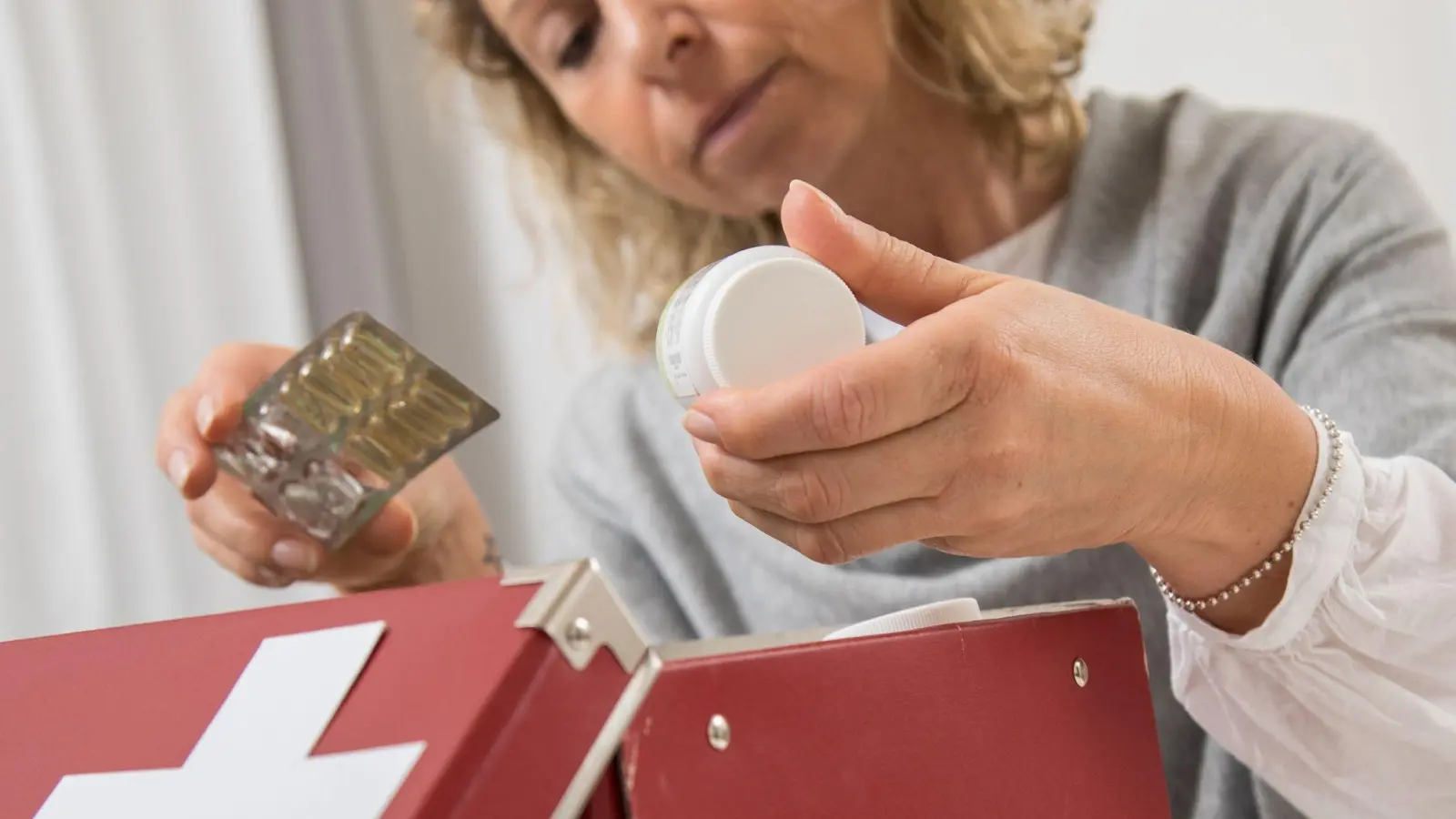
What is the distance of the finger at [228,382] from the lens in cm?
53

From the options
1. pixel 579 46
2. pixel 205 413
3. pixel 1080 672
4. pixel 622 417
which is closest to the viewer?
pixel 1080 672

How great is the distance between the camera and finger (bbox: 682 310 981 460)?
1.03ft

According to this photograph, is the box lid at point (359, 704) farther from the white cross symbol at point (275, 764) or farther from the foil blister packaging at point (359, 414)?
the foil blister packaging at point (359, 414)

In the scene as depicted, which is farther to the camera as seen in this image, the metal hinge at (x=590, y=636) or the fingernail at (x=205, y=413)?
the fingernail at (x=205, y=413)

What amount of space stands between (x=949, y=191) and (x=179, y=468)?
1.70 feet

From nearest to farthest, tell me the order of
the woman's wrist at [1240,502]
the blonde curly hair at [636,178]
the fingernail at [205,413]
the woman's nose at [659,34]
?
the woman's wrist at [1240,502] < the fingernail at [205,413] < the woman's nose at [659,34] < the blonde curly hair at [636,178]

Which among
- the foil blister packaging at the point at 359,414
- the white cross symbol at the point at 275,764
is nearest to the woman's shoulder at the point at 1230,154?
the foil blister packaging at the point at 359,414

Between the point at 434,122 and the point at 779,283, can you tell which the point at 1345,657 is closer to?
the point at 779,283

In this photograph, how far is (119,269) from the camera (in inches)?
40.1

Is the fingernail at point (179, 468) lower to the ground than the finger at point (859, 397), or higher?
lower

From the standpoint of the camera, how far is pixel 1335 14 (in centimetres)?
97

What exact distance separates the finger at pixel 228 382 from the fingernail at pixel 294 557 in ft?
0.28

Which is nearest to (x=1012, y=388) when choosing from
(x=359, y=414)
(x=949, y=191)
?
(x=359, y=414)

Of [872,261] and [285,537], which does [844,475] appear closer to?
[872,261]
